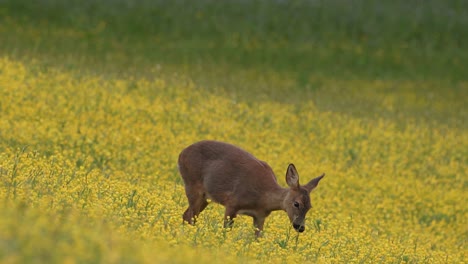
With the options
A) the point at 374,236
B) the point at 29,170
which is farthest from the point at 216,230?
the point at 374,236

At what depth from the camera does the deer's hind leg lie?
1137 centimetres

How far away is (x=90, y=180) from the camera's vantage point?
11.1 meters

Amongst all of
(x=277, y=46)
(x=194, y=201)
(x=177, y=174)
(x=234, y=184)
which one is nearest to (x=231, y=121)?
(x=177, y=174)

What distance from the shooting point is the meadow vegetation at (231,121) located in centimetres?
870

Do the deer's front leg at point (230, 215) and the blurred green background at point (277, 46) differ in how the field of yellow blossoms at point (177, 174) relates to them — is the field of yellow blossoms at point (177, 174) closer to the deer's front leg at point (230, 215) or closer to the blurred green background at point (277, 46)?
the deer's front leg at point (230, 215)

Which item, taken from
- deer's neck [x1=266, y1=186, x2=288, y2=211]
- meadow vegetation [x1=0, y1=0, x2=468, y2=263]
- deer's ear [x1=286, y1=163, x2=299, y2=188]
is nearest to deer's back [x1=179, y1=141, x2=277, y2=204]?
deer's neck [x1=266, y1=186, x2=288, y2=211]

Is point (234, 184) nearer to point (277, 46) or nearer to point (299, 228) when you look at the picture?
point (299, 228)

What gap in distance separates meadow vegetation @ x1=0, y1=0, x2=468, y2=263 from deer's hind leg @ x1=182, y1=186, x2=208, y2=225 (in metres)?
0.23

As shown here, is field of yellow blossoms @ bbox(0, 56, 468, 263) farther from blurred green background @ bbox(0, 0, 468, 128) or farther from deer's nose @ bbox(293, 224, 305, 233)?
blurred green background @ bbox(0, 0, 468, 128)

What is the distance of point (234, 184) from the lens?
11203 millimetres

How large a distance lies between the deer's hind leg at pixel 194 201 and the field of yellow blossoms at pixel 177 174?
146mm

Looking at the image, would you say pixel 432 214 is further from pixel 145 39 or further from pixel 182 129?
pixel 145 39

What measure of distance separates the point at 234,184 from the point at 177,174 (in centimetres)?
501

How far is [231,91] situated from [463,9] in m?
19.9
